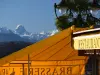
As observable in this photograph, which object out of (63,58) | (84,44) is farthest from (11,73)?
A: (84,44)

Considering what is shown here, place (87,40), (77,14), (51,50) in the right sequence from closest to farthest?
(87,40) < (51,50) < (77,14)

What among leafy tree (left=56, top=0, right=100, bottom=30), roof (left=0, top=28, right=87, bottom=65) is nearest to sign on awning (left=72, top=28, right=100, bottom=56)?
roof (left=0, top=28, right=87, bottom=65)

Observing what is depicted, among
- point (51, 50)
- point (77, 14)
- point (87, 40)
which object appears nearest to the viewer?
point (87, 40)

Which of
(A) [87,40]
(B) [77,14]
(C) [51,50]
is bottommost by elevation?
(C) [51,50]

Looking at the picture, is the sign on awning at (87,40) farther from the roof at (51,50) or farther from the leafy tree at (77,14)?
the leafy tree at (77,14)

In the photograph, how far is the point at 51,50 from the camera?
27.6ft

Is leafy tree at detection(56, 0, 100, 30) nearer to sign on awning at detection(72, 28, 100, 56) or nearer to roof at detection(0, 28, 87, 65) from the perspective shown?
roof at detection(0, 28, 87, 65)

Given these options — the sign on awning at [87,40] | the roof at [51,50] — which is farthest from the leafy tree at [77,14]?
the sign on awning at [87,40]

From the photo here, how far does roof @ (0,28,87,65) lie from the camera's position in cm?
770

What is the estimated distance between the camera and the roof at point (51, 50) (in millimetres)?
7703

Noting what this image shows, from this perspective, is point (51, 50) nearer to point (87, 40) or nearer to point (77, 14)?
point (87, 40)

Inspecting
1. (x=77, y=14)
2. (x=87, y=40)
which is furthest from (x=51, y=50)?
(x=77, y=14)

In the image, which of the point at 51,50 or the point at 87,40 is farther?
the point at 51,50

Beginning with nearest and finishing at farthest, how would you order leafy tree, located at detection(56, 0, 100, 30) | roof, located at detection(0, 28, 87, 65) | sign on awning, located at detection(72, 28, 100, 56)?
sign on awning, located at detection(72, 28, 100, 56)
roof, located at detection(0, 28, 87, 65)
leafy tree, located at detection(56, 0, 100, 30)
